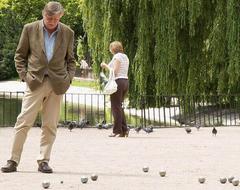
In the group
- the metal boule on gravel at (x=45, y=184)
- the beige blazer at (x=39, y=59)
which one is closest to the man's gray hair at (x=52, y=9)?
the beige blazer at (x=39, y=59)

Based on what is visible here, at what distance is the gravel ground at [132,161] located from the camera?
706 cm

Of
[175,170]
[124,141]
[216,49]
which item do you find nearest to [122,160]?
[175,170]

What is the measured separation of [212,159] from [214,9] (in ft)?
37.4

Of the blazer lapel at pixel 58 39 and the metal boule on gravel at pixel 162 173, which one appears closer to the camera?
the metal boule on gravel at pixel 162 173

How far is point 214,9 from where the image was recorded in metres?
20.2

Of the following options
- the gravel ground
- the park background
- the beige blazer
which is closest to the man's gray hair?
the beige blazer

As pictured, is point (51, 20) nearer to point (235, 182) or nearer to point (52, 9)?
point (52, 9)

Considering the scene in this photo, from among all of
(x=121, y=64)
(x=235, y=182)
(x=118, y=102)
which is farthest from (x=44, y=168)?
(x=121, y=64)

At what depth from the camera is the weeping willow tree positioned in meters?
19.7

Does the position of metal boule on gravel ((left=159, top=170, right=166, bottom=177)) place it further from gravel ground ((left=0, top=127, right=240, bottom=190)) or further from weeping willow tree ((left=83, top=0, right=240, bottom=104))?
weeping willow tree ((left=83, top=0, right=240, bottom=104))

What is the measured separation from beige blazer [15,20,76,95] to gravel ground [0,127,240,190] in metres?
1.10

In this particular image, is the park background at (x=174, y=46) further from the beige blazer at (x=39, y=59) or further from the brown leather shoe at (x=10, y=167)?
the brown leather shoe at (x=10, y=167)

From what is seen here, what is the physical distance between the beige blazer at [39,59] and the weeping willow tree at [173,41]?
39.5 feet

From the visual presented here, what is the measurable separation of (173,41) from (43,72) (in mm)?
12530
